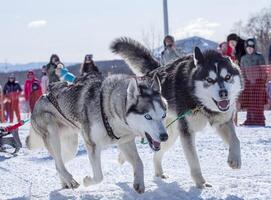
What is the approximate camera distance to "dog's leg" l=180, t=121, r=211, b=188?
448 centimetres

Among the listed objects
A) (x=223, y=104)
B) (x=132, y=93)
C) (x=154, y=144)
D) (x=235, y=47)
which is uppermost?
(x=235, y=47)

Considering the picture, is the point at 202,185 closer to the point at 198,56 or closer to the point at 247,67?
the point at 198,56

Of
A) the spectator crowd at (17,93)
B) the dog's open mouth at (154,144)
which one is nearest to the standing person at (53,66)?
the spectator crowd at (17,93)

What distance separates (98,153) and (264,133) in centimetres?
438

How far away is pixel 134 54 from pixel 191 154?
1.33m

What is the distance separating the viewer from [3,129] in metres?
7.07

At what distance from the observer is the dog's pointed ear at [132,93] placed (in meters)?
3.99

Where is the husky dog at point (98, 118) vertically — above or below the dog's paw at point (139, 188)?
above

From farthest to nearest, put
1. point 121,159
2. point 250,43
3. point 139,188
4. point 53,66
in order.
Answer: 1. point 53,66
2. point 250,43
3. point 121,159
4. point 139,188

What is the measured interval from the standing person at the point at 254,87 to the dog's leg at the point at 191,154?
4768mm

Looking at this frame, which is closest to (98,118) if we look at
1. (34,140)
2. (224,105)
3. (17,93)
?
(224,105)

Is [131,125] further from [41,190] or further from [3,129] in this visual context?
[3,129]

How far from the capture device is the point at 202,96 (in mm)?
4645

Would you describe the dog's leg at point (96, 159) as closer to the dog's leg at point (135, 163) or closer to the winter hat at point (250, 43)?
the dog's leg at point (135, 163)
